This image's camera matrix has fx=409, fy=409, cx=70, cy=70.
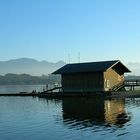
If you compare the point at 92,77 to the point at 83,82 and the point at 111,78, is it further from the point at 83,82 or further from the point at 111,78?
the point at 111,78

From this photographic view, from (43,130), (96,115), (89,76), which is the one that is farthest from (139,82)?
(43,130)

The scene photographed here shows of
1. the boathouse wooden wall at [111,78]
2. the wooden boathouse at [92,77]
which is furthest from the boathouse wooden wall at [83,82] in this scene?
the boathouse wooden wall at [111,78]

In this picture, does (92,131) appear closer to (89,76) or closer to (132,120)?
(132,120)

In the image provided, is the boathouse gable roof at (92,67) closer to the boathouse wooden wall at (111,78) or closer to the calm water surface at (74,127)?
the boathouse wooden wall at (111,78)

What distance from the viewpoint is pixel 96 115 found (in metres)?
43.8

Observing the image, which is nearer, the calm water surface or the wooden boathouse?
the calm water surface

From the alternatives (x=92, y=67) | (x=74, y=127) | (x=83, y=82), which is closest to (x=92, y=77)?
(x=83, y=82)

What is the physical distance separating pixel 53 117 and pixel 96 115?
15.1ft

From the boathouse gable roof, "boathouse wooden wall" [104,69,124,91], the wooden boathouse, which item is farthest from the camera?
"boathouse wooden wall" [104,69,124,91]

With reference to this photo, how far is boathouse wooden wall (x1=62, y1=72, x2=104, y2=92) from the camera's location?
251 feet

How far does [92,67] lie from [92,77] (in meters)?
2.46

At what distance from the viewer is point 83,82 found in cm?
7806

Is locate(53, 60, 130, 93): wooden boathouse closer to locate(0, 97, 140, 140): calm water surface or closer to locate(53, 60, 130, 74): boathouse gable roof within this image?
locate(53, 60, 130, 74): boathouse gable roof

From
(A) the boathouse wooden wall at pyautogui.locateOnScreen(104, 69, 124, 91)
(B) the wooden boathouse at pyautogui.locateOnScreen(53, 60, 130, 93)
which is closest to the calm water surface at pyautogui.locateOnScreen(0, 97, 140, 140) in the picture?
(B) the wooden boathouse at pyautogui.locateOnScreen(53, 60, 130, 93)
